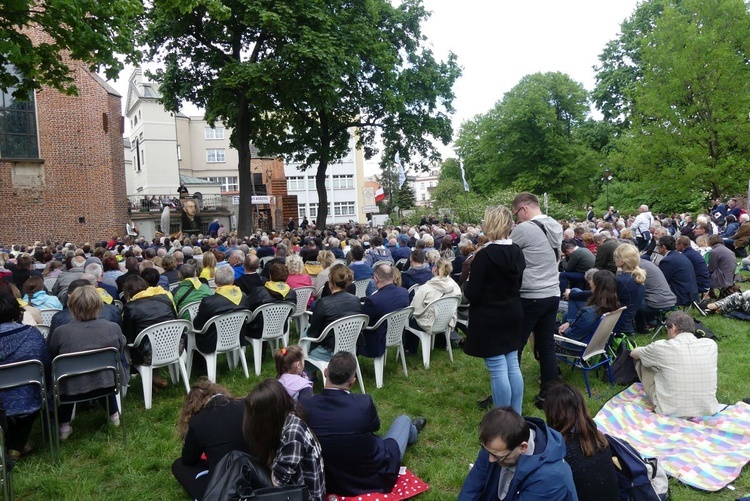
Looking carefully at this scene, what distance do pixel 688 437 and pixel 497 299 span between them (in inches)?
76.1

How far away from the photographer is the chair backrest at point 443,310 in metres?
6.32

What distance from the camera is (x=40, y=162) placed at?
2211 cm

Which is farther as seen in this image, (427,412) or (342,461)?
(427,412)

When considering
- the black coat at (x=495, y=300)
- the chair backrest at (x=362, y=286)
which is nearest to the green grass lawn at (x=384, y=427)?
the black coat at (x=495, y=300)

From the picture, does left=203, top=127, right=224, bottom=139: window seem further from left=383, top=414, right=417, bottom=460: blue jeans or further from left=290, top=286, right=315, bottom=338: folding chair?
left=383, top=414, right=417, bottom=460: blue jeans

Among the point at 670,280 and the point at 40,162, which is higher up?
the point at 40,162

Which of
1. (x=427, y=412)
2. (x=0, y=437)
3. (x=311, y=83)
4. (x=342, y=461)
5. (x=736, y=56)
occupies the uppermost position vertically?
(x=736, y=56)

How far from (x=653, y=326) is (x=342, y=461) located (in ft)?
19.9

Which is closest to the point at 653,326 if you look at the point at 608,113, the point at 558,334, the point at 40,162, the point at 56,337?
the point at 558,334

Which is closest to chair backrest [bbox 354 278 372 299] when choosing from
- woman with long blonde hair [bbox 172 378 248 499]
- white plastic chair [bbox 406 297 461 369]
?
white plastic chair [bbox 406 297 461 369]

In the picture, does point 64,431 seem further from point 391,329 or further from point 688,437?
point 688,437

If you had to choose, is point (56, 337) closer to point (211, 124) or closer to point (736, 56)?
→ point (211, 124)

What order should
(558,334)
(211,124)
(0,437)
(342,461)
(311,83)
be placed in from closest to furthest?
1. (0,437)
2. (342,461)
3. (558,334)
4. (311,83)
5. (211,124)

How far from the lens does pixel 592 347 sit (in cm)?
539
